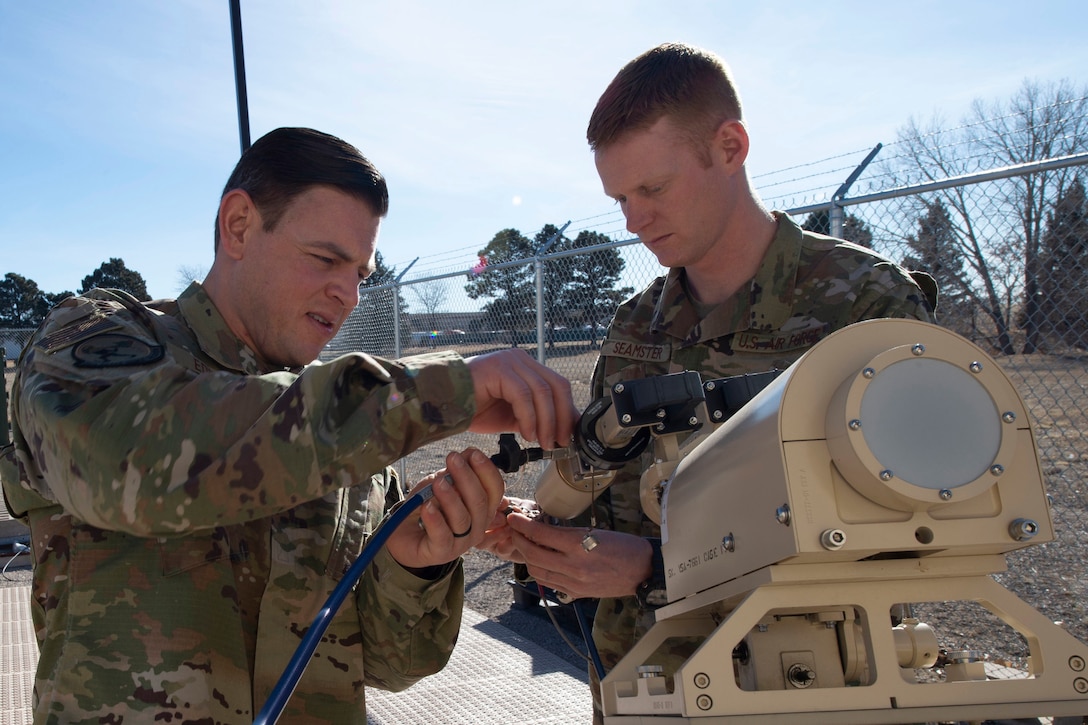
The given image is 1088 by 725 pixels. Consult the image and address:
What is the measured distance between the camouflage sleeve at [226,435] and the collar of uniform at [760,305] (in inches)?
47.2

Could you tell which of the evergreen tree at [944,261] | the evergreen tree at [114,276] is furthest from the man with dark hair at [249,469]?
the evergreen tree at [114,276]

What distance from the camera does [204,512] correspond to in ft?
3.85

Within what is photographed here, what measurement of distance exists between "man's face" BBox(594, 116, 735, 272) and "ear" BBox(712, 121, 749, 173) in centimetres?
2

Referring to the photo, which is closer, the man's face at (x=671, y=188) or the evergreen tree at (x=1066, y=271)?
the man's face at (x=671, y=188)

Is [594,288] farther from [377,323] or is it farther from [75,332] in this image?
[75,332]

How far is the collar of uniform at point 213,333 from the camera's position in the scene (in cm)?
186

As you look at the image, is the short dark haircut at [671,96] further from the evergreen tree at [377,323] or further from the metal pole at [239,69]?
the evergreen tree at [377,323]

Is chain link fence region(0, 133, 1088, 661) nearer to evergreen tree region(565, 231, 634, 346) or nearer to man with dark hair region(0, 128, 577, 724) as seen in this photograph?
evergreen tree region(565, 231, 634, 346)

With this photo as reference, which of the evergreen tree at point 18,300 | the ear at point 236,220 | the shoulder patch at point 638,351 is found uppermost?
the evergreen tree at point 18,300

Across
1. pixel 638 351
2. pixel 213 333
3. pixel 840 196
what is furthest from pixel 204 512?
pixel 840 196

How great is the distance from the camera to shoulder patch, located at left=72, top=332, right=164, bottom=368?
1.31 metres

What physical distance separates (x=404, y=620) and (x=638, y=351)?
3.38 feet

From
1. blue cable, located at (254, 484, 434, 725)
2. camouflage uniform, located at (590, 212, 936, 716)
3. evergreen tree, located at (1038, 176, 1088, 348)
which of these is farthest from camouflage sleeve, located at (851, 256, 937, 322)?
evergreen tree, located at (1038, 176, 1088, 348)

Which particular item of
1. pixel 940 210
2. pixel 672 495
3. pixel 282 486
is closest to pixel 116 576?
pixel 282 486
